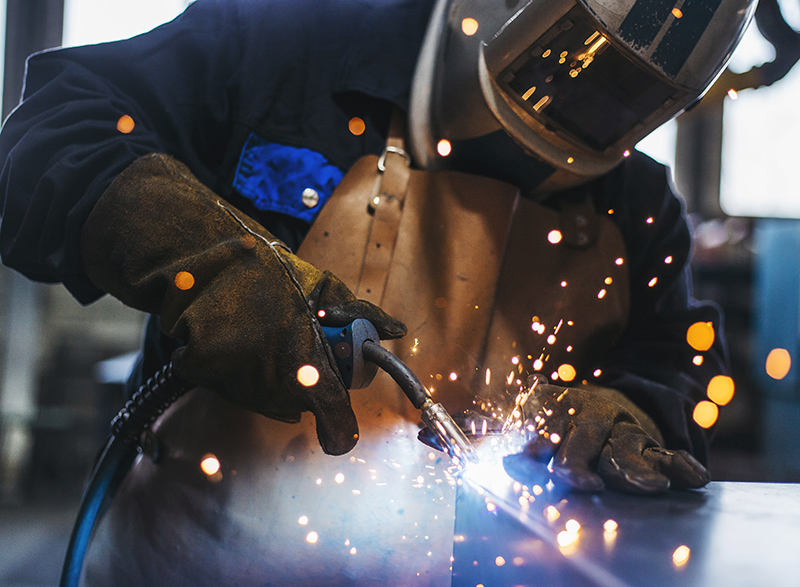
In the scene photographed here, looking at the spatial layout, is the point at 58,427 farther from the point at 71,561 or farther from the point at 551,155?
the point at 551,155

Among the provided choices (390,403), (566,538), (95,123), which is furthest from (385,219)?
(566,538)

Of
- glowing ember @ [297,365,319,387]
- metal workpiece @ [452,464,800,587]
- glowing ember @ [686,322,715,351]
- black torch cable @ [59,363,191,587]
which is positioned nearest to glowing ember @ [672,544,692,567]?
metal workpiece @ [452,464,800,587]

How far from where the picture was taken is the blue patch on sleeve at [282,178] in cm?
74

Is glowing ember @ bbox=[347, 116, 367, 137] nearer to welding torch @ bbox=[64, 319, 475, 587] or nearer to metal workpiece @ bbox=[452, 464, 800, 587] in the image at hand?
welding torch @ bbox=[64, 319, 475, 587]

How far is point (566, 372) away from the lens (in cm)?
82

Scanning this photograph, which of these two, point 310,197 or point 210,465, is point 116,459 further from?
point 310,197

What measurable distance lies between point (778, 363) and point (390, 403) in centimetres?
304

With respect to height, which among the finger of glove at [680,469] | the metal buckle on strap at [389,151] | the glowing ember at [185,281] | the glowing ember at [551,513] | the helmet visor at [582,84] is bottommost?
the finger of glove at [680,469]

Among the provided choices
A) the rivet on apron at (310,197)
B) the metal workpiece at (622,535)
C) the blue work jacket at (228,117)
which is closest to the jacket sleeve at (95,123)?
the blue work jacket at (228,117)

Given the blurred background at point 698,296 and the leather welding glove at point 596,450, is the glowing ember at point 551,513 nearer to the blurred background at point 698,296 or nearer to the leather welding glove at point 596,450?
the leather welding glove at point 596,450

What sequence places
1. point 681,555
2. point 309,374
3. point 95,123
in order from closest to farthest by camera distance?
point 681,555 < point 309,374 < point 95,123

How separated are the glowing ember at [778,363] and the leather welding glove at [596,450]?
9.30 feet

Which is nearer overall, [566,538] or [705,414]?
[566,538]

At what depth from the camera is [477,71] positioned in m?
0.71
